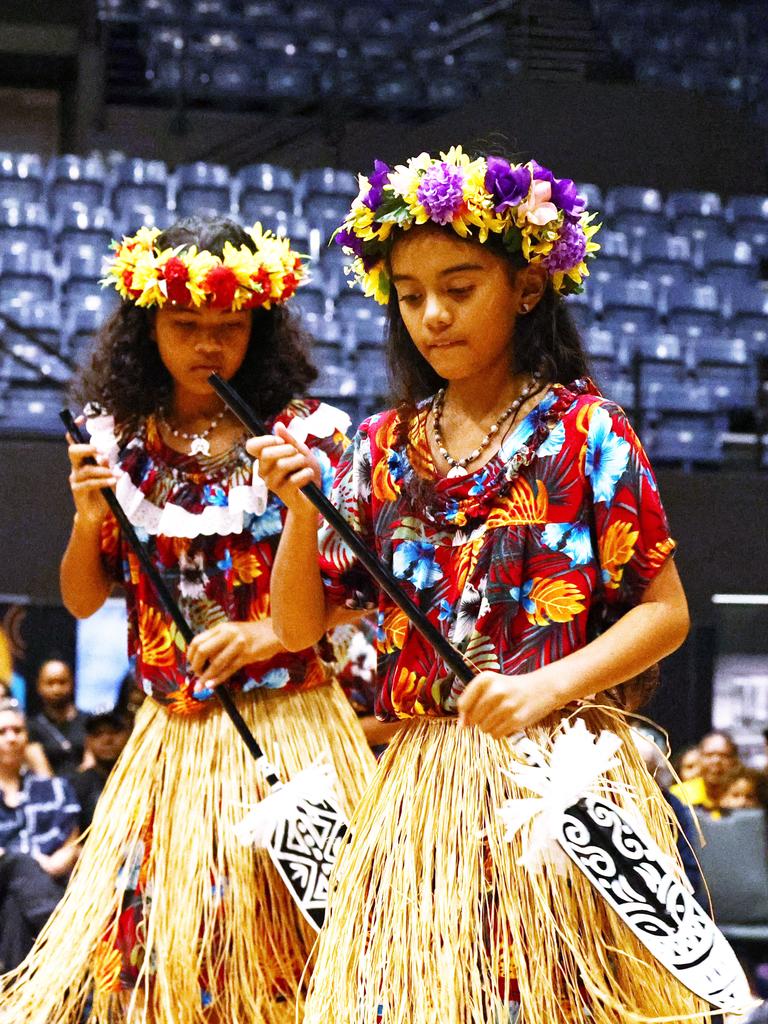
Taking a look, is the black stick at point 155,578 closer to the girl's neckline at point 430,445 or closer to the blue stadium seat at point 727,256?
the girl's neckline at point 430,445

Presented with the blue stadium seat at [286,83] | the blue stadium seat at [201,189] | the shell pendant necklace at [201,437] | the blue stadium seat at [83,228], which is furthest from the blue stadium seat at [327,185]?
the shell pendant necklace at [201,437]

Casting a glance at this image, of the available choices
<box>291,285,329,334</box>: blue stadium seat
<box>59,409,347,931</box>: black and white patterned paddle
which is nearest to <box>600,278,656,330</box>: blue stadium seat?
<box>291,285,329,334</box>: blue stadium seat

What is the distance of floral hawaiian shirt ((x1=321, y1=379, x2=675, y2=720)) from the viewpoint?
1.85m

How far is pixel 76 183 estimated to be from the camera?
798 centimetres

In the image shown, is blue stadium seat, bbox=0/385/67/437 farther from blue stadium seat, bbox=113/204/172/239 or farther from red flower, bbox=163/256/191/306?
red flower, bbox=163/256/191/306

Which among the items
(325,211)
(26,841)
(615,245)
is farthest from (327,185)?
(26,841)

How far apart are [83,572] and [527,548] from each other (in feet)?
3.08

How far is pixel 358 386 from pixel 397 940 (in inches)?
190

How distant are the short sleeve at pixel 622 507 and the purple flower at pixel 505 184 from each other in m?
0.26

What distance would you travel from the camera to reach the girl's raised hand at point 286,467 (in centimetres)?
194

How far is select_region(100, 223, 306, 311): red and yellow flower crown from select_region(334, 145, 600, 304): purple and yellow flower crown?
1.82ft

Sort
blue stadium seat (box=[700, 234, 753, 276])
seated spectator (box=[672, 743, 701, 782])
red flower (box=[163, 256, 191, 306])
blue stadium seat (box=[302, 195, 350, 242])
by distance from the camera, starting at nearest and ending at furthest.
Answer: red flower (box=[163, 256, 191, 306])
seated spectator (box=[672, 743, 701, 782])
blue stadium seat (box=[302, 195, 350, 242])
blue stadium seat (box=[700, 234, 753, 276])

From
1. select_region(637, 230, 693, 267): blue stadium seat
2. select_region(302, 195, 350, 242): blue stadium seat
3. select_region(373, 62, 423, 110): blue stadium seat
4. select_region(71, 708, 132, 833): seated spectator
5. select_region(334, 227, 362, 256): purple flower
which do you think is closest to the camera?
select_region(334, 227, 362, 256): purple flower

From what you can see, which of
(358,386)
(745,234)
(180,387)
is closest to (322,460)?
(180,387)
